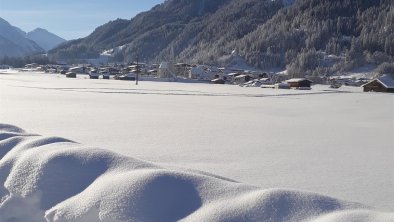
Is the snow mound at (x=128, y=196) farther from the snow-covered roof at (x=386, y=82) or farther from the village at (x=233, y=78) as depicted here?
the snow-covered roof at (x=386, y=82)

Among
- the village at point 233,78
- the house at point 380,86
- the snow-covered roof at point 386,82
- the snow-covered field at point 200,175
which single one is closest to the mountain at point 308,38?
the village at point 233,78

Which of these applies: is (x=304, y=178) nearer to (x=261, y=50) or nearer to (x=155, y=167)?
(x=155, y=167)

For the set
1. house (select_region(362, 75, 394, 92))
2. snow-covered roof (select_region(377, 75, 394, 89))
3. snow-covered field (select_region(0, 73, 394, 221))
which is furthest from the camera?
snow-covered roof (select_region(377, 75, 394, 89))

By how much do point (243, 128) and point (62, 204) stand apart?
6.33 metres

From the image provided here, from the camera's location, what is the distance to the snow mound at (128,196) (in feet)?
9.79

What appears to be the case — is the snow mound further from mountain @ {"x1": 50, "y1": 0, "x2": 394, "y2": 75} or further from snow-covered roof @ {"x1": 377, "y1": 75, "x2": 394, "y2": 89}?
mountain @ {"x1": 50, "y1": 0, "x2": 394, "y2": 75}

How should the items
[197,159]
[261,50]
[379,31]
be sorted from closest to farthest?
[197,159]
[379,31]
[261,50]

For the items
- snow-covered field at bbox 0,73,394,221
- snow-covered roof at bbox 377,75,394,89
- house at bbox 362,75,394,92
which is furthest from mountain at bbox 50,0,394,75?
snow-covered field at bbox 0,73,394,221

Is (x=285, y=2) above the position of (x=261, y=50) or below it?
above

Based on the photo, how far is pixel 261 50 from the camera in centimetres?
13375

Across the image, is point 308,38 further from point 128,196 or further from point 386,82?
point 128,196

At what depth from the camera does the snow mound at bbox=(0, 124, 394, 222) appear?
2.98 metres

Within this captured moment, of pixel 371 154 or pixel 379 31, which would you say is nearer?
pixel 371 154

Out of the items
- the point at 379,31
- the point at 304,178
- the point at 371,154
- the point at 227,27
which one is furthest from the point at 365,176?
the point at 227,27
